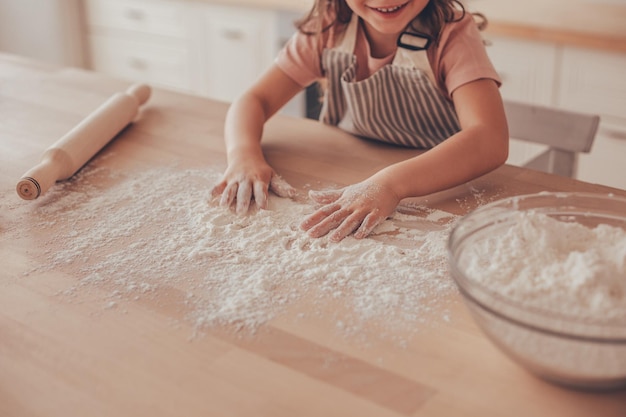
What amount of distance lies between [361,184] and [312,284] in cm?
23

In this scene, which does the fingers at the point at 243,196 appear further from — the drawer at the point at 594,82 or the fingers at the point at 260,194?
the drawer at the point at 594,82

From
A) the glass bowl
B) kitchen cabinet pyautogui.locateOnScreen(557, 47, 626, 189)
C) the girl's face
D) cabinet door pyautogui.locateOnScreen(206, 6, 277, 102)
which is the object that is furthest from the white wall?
the glass bowl

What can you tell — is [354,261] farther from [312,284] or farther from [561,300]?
[561,300]

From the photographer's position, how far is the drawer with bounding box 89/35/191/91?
2.94 metres

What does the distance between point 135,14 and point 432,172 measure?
225 centimetres

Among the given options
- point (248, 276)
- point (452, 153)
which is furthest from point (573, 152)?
point (248, 276)

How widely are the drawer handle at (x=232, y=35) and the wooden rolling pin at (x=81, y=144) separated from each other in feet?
4.37

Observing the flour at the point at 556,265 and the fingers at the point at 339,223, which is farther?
the fingers at the point at 339,223

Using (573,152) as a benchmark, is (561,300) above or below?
above

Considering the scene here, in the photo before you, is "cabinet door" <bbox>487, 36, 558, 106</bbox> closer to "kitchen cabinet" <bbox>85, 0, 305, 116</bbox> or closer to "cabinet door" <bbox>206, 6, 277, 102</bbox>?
"kitchen cabinet" <bbox>85, 0, 305, 116</bbox>

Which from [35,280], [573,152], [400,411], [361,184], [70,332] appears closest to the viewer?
[400,411]

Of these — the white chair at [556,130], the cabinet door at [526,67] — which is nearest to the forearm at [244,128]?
the white chair at [556,130]

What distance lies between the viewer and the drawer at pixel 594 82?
1.93m

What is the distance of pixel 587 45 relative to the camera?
1930 millimetres
